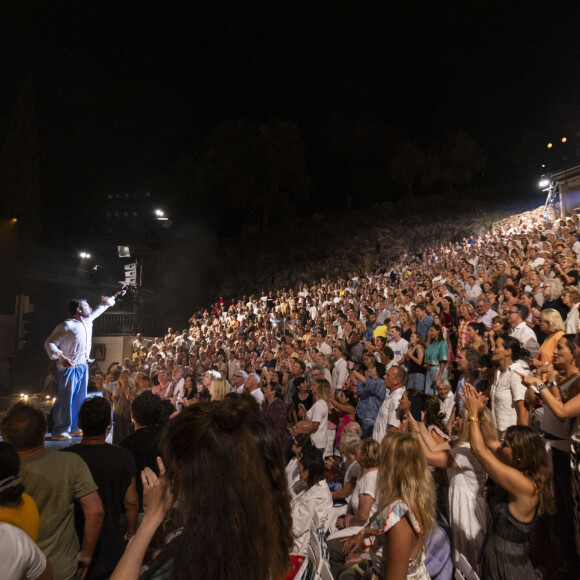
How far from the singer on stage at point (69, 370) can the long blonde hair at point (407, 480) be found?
15.3 feet

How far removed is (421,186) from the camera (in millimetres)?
38062

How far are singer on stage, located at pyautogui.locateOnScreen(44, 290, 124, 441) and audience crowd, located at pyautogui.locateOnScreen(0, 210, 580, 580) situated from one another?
0.96 m

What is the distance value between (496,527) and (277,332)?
10.8m

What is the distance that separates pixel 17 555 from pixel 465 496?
3021 millimetres

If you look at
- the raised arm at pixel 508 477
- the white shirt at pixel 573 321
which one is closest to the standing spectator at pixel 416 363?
the white shirt at pixel 573 321

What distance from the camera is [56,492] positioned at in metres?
2.45

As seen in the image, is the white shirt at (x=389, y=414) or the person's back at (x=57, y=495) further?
the white shirt at (x=389, y=414)

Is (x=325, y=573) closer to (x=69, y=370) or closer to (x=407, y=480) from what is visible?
(x=407, y=480)

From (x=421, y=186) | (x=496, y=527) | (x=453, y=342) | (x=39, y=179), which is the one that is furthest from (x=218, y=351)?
(x=421, y=186)

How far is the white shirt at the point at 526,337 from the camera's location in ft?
19.8

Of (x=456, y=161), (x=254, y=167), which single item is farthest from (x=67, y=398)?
(x=456, y=161)

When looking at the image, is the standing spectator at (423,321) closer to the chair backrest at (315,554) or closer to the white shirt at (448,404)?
the white shirt at (448,404)

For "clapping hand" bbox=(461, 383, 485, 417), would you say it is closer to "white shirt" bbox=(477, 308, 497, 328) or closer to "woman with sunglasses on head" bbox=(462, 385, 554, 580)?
"woman with sunglasses on head" bbox=(462, 385, 554, 580)

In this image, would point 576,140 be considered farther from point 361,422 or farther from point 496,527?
point 496,527
